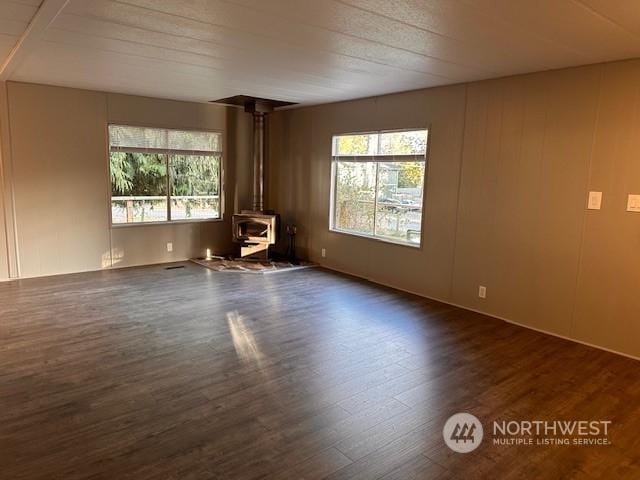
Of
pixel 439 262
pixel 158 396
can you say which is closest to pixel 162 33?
pixel 158 396

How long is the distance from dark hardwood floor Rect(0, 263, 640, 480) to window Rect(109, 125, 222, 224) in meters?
1.89

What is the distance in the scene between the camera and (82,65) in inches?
165

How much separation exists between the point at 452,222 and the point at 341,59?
2.16 metres

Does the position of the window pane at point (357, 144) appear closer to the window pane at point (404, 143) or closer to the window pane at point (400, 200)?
the window pane at point (404, 143)

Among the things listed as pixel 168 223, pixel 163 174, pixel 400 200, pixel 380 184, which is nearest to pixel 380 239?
pixel 400 200

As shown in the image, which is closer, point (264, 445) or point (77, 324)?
point (264, 445)

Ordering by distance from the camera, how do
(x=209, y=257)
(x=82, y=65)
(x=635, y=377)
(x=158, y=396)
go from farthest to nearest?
1. (x=209, y=257)
2. (x=82, y=65)
3. (x=635, y=377)
4. (x=158, y=396)

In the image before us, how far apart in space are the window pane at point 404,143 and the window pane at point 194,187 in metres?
2.85

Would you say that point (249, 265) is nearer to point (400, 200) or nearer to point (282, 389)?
point (400, 200)

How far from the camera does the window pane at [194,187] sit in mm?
6625

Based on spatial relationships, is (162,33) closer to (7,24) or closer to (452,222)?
(7,24)

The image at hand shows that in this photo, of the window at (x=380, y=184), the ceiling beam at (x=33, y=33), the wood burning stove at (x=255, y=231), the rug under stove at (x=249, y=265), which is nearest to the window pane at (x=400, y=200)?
the window at (x=380, y=184)

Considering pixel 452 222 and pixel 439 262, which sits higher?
pixel 452 222

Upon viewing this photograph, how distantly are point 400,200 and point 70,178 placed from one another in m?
4.28
